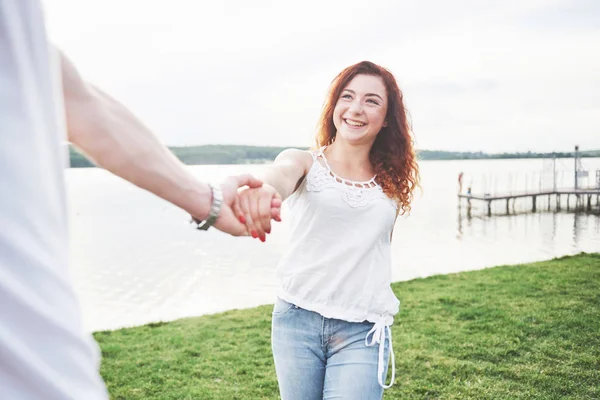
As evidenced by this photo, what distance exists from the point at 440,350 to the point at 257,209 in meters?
5.09

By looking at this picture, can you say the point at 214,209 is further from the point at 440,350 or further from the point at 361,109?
the point at 440,350

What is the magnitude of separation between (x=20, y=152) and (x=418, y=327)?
702 cm

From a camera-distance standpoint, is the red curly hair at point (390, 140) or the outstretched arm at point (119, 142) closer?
the outstretched arm at point (119, 142)

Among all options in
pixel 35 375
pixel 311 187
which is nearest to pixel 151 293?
pixel 311 187

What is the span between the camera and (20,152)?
0.66m

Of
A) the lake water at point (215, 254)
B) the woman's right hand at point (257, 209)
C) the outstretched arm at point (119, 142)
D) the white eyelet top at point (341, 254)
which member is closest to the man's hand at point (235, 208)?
the woman's right hand at point (257, 209)

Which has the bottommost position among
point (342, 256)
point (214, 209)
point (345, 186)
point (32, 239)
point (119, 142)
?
point (342, 256)

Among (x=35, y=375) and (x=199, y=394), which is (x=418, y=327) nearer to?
(x=199, y=394)

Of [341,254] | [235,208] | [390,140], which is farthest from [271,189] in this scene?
[390,140]

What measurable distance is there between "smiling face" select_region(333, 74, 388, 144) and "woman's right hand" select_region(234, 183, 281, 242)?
104 centimetres

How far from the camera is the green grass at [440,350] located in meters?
5.28

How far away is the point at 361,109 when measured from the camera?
284 centimetres

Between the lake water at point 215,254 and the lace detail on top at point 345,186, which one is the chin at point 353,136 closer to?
the lace detail on top at point 345,186

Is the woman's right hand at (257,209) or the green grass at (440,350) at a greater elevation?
the woman's right hand at (257,209)
